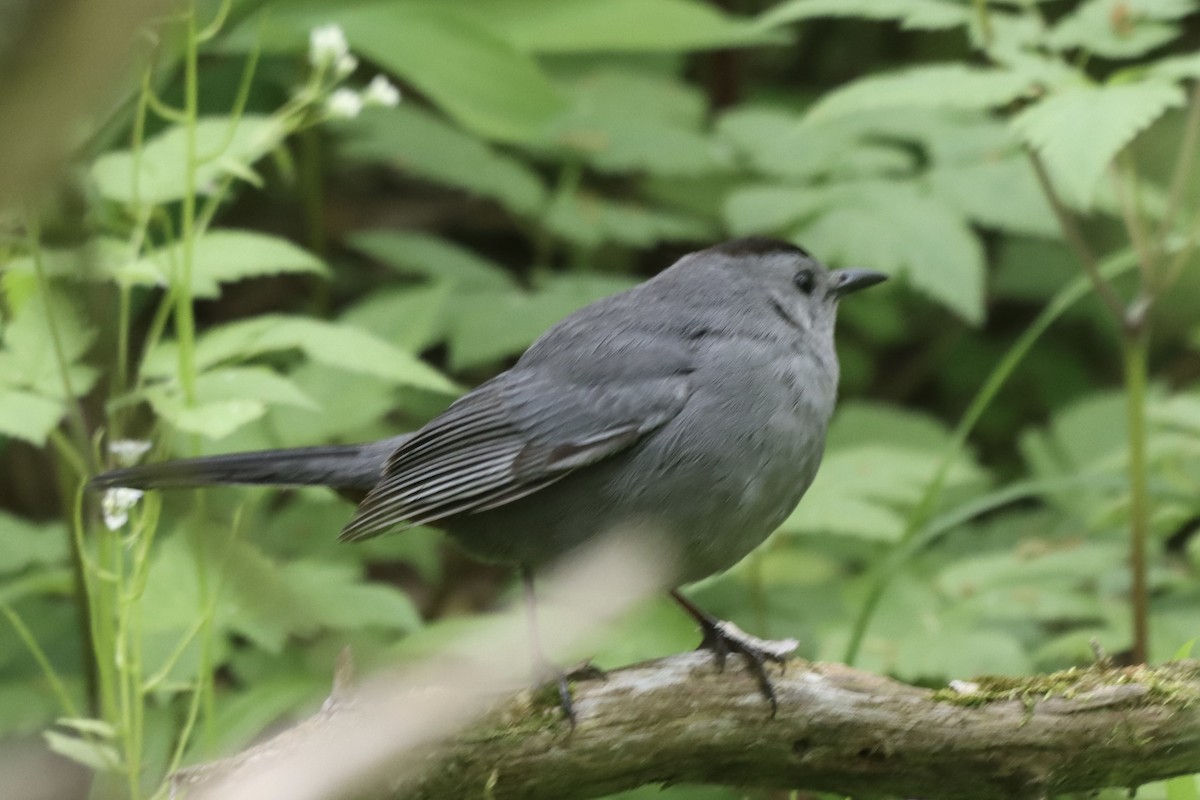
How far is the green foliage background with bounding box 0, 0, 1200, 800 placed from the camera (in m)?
2.40

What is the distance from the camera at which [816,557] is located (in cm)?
383

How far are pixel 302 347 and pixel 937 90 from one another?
4.80 feet

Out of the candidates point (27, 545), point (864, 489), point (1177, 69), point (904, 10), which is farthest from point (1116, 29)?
point (27, 545)

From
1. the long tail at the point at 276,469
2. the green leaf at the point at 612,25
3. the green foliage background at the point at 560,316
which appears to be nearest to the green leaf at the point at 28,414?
the green foliage background at the point at 560,316

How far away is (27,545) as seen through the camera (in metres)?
2.91

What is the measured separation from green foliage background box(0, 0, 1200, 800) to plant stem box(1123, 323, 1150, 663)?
14 mm

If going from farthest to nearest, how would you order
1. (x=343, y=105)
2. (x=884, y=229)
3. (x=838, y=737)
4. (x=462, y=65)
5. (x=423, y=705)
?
(x=462, y=65) → (x=884, y=229) → (x=343, y=105) → (x=838, y=737) → (x=423, y=705)

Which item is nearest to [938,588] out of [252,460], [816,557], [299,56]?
[816,557]

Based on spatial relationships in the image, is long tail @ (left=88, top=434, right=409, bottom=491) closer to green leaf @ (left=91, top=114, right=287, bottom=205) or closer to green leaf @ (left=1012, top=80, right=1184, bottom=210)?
green leaf @ (left=91, top=114, right=287, bottom=205)

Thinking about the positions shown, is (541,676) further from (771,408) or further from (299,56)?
(299,56)

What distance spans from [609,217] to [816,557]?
1.30 m

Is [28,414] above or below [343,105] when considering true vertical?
below

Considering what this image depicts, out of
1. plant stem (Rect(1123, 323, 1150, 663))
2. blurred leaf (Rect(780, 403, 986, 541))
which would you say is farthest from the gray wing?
plant stem (Rect(1123, 323, 1150, 663))

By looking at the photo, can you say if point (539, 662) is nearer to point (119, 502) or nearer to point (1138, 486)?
point (119, 502)
